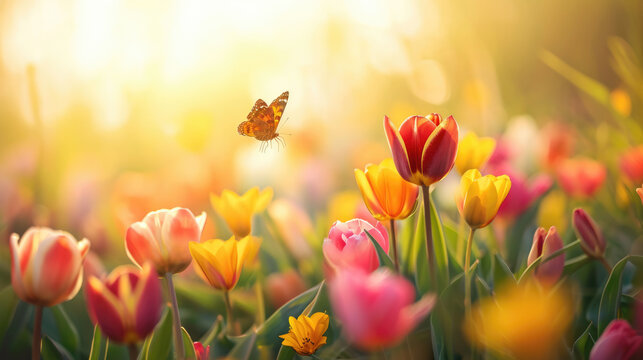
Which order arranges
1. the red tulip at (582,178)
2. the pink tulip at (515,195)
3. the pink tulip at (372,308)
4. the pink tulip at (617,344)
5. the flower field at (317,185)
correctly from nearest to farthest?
the pink tulip at (372,308) < the pink tulip at (617,344) < the flower field at (317,185) < the pink tulip at (515,195) < the red tulip at (582,178)

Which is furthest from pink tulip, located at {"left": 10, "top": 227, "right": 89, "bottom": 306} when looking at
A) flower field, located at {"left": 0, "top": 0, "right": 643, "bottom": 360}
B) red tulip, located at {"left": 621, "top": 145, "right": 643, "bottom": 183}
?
red tulip, located at {"left": 621, "top": 145, "right": 643, "bottom": 183}

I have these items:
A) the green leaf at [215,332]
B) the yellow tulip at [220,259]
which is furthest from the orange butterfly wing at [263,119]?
the green leaf at [215,332]

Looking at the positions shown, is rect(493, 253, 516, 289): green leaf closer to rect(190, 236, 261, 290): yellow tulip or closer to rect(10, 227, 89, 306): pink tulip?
rect(190, 236, 261, 290): yellow tulip

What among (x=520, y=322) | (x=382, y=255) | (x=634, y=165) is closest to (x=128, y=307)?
(x=382, y=255)

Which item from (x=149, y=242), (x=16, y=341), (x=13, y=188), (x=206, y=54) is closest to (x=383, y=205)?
(x=149, y=242)

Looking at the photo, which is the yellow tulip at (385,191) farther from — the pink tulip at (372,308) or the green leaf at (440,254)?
the pink tulip at (372,308)

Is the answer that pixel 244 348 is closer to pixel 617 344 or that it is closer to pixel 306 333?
pixel 306 333
